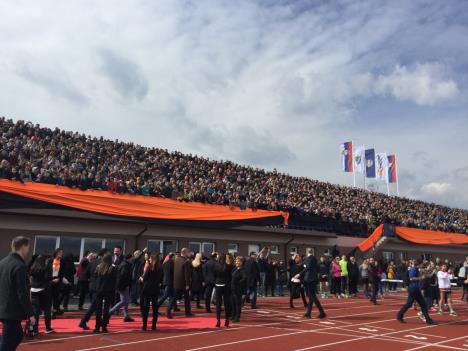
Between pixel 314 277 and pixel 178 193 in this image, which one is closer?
pixel 314 277

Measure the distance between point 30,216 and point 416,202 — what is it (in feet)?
151

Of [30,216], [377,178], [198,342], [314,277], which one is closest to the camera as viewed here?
[198,342]

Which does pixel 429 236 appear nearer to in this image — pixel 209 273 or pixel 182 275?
pixel 209 273

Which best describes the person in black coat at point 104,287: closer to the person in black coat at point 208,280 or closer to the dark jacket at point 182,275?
the dark jacket at point 182,275

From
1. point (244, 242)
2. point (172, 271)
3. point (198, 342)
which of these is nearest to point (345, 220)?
point (244, 242)

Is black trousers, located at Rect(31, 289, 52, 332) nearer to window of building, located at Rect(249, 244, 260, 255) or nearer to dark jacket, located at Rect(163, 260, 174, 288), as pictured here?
dark jacket, located at Rect(163, 260, 174, 288)

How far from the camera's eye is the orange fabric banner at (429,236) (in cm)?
3212

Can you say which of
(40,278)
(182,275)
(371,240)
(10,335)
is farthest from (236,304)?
(371,240)

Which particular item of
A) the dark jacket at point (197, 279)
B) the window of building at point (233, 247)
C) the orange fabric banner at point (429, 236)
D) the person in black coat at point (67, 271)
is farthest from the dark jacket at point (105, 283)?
the orange fabric banner at point (429, 236)

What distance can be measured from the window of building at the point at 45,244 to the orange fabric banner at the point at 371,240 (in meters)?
19.6

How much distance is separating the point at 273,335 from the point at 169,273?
3.79 metres

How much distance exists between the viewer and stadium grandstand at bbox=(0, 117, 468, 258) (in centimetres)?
1795

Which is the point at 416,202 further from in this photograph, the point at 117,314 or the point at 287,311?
the point at 117,314

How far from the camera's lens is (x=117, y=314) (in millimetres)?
13211
